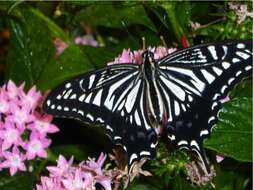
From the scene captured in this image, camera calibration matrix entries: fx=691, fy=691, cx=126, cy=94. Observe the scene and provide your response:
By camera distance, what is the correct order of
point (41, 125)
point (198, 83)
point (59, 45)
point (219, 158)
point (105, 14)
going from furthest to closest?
point (59, 45) < point (105, 14) < point (41, 125) < point (219, 158) < point (198, 83)

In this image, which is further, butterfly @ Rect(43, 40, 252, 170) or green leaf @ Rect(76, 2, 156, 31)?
green leaf @ Rect(76, 2, 156, 31)

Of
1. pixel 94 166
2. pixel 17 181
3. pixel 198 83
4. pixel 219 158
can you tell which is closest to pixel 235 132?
pixel 219 158

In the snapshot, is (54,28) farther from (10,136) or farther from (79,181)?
(79,181)

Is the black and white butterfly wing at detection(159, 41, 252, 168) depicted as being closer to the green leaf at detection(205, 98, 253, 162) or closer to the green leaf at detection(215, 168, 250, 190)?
the green leaf at detection(205, 98, 253, 162)

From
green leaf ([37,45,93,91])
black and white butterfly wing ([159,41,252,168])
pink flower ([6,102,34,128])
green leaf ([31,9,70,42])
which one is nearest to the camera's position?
black and white butterfly wing ([159,41,252,168])

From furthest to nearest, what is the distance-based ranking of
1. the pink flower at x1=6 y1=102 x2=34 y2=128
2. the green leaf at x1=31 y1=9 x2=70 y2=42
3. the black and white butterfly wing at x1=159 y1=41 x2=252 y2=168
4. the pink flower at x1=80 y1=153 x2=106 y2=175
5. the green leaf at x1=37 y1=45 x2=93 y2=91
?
the green leaf at x1=31 y1=9 x2=70 y2=42 < the green leaf at x1=37 y1=45 x2=93 y2=91 < the pink flower at x1=6 y1=102 x2=34 y2=128 < the pink flower at x1=80 y1=153 x2=106 y2=175 < the black and white butterfly wing at x1=159 y1=41 x2=252 y2=168

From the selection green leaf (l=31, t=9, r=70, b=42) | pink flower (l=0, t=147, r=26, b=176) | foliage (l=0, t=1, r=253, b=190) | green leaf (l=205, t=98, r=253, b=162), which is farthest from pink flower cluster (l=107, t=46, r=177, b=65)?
green leaf (l=31, t=9, r=70, b=42)

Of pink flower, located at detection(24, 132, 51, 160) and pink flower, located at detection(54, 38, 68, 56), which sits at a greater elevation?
pink flower, located at detection(54, 38, 68, 56)
